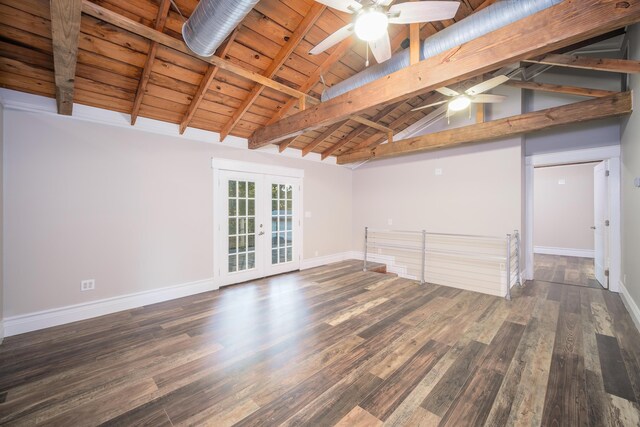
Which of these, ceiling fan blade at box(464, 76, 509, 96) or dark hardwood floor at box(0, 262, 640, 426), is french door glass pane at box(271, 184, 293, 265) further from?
ceiling fan blade at box(464, 76, 509, 96)

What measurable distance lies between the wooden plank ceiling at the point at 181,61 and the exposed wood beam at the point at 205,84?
0.04 ft

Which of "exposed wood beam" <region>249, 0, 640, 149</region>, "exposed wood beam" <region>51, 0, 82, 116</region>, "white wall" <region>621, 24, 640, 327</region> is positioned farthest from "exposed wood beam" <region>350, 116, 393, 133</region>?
"exposed wood beam" <region>51, 0, 82, 116</region>

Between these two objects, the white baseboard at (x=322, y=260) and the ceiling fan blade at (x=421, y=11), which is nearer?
the ceiling fan blade at (x=421, y=11)

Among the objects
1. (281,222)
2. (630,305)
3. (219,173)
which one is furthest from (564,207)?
(219,173)

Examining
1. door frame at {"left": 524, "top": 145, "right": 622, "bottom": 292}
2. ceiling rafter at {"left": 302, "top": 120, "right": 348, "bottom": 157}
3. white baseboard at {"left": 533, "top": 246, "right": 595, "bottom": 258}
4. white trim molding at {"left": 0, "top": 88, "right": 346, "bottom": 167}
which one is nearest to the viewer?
white trim molding at {"left": 0, "top": 88, "right": 346, "bottom": 167}

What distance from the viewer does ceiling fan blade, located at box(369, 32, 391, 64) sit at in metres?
2.17

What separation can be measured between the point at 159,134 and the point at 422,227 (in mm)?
5001

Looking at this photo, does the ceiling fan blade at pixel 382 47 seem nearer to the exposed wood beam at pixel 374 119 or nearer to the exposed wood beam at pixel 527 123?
the exposed wood beam at pixel 374 119

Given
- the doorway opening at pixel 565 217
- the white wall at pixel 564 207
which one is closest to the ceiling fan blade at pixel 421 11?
the doorway opening at pixel 565 217

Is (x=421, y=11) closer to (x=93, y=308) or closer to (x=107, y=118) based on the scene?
(x=107, y=118)

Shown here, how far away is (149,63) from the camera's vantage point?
270cm

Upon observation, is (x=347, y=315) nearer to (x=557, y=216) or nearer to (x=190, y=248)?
(x=190, y=248)

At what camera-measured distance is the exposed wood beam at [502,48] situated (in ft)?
5.32

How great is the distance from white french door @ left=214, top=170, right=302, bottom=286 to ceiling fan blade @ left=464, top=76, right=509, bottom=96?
3408mm
